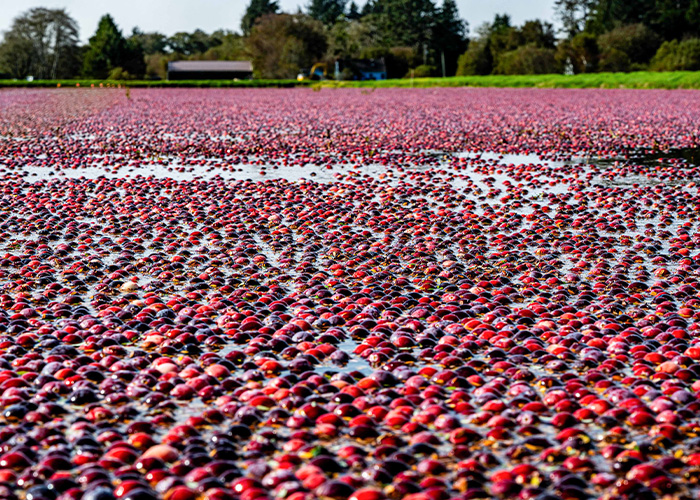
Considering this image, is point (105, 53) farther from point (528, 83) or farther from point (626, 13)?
point (626, 13)

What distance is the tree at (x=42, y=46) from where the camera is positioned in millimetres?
98250

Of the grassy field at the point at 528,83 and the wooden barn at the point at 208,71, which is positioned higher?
the wooden barn at the point at 208,71

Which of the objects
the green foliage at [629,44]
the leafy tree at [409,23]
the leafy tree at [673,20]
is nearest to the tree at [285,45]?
the leafy tree at [409,23]

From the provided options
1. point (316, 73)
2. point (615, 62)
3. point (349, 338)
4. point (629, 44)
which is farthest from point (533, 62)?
point (349, 338)

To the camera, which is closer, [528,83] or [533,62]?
[528,83]

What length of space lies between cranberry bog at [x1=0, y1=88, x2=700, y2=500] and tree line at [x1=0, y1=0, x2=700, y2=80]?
56125 millimetres

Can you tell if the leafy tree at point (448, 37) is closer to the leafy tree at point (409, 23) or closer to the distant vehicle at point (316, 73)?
the leafy tree at point (409, 23)

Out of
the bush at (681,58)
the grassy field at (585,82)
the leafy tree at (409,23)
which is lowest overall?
the grassy field at (585,82)

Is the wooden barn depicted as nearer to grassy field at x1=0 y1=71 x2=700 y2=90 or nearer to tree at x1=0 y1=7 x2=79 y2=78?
tree at x1=0 y1=7 x2=79 y2=78

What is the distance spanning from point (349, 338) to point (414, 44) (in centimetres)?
10916

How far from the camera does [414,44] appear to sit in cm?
11031

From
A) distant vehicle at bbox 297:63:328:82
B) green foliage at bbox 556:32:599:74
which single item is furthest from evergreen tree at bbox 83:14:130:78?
green foliage at bbox 556:32:599:74

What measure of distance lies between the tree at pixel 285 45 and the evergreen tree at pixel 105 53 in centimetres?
1595

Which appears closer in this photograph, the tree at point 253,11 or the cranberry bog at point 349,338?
the cranberry bog at point 349,338
